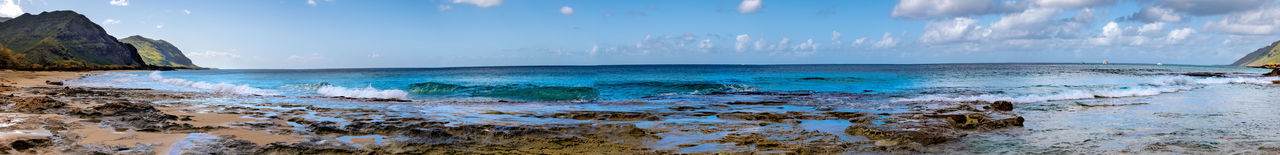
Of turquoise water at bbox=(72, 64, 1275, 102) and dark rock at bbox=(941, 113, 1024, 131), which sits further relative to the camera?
turquoise water at bbox=(72, 64, 1275, 102)

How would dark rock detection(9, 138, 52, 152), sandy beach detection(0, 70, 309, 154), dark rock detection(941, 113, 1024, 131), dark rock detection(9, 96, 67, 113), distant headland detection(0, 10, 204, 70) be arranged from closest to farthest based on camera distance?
dark rock detection(9, 138, 52, 152)
sandy beach detection(0, 70, 309, 154)
dark rock detection(941, 113, 1024, 131)
dark rock detection(9, 96, 67, 113)
distant headland detection(0, 10, 204, 70)

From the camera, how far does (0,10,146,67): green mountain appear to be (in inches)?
4725

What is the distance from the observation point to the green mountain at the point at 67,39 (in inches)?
4725

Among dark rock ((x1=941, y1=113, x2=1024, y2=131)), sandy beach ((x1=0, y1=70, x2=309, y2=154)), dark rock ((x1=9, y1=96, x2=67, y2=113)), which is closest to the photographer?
sandy beach ((x1=0, y1=70, x2=309, y2=154))

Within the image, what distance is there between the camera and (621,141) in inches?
318

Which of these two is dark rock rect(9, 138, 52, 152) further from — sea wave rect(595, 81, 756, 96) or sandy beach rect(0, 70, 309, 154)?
sea wave rect(595, 81, 756, 96)

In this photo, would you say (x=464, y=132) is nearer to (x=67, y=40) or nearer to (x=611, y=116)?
(x=611, y=116)

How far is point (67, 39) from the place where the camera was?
133875 millimetres

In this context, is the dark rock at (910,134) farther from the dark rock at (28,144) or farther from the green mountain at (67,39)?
the green mountain at (67,39)

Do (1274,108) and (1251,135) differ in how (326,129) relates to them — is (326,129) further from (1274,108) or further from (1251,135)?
(1274,108)

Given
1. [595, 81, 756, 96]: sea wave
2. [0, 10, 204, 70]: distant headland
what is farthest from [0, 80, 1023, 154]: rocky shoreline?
[0, 10, 204, 70]: distant headland

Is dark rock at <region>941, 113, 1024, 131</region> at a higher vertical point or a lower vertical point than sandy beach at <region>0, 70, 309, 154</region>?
Result: lower

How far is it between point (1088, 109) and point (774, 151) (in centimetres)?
1113

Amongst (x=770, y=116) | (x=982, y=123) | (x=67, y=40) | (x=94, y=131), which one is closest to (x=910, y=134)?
(x=982, y=123)
